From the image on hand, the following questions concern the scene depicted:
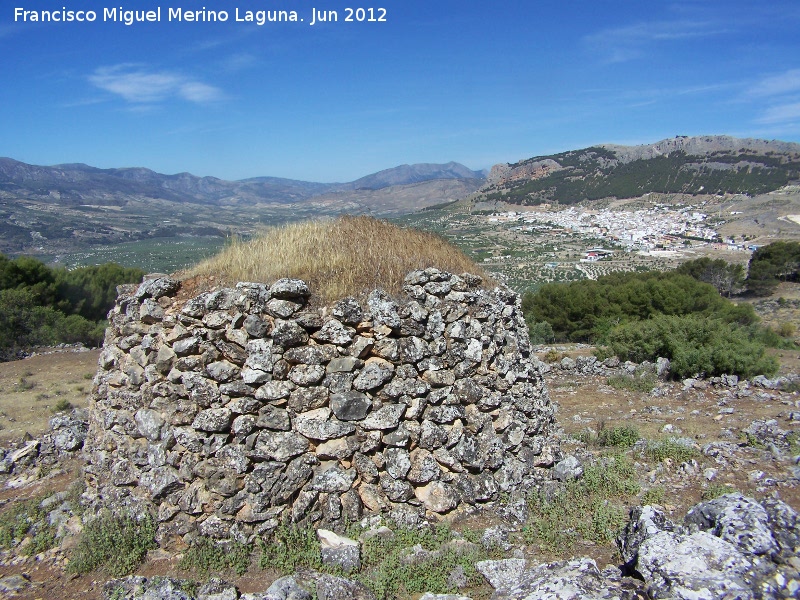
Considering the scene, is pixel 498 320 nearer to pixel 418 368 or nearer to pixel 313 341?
pixel 418 368

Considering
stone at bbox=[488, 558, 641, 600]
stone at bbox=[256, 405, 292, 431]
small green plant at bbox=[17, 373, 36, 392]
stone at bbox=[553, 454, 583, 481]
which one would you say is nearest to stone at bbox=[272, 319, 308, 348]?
stone at bbox=[256, 405, 292, 431]

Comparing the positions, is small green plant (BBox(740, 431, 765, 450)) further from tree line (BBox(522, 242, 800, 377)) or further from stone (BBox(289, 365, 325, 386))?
Result: stone (BBox(289, 365, 325, 386))

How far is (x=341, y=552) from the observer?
5.20 m

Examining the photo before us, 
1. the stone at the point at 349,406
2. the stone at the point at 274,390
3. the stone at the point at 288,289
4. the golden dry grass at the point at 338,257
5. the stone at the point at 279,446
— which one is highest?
the golden dry grass at the point at 338,257

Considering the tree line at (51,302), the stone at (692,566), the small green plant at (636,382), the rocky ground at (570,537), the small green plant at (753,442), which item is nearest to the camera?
the stone at (692,566)

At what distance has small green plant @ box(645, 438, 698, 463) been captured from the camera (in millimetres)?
7289

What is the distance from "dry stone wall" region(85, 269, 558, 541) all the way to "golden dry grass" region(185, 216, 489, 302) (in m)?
0.36

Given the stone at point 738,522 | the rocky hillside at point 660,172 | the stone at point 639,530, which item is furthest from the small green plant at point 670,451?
the rocky hillside at point 660,172

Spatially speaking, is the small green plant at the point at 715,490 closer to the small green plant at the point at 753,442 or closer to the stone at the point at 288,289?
the small green plant at the point at 753,442

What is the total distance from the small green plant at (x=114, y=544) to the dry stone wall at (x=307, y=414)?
218mm

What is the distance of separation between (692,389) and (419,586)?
33.1ft

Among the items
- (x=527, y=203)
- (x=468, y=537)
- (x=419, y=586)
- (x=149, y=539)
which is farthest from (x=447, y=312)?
(x=527, y=203)

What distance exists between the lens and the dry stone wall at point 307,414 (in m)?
5.67

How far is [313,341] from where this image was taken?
605 cm
